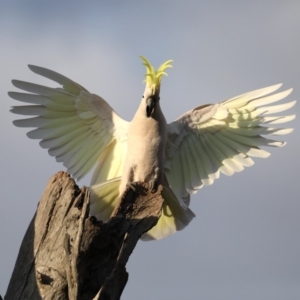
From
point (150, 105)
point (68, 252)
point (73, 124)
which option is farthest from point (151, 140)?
point (68, 252)

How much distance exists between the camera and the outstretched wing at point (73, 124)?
7137 mm

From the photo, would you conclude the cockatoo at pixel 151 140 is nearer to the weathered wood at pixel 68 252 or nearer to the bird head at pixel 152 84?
the bird head at pixel 152 84

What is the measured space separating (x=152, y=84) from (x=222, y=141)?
1.28 metres

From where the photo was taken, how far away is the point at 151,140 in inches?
263

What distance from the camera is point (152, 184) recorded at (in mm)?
6594

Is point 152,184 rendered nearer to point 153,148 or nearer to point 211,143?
point 153,148

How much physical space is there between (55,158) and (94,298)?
2748 millimetres

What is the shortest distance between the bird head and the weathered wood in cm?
169

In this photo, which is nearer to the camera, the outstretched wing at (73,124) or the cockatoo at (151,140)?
the cockatoo at (151,140)

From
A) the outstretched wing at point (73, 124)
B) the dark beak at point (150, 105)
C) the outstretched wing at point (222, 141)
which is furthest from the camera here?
the outstretched wing at point (222, 141)

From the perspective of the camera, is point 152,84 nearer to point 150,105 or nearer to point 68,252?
point 150,105

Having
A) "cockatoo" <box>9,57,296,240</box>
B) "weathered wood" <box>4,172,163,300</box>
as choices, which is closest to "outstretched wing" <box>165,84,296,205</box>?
"cockatoo" <box>9,57,296,240</box>

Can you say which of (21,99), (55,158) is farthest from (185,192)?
(21,99)

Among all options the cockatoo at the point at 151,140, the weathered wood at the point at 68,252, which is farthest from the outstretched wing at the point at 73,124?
the weathered wood at the point at 68,252
